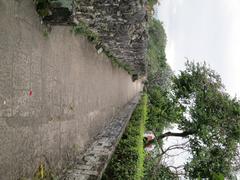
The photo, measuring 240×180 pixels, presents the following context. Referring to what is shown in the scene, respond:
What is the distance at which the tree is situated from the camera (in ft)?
48.9

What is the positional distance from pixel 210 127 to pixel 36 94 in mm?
13159

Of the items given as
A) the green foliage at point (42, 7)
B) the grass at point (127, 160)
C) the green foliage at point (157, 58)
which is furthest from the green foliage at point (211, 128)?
the green foliage at point (42, 7)

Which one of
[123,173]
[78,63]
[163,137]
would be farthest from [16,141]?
[163,137]

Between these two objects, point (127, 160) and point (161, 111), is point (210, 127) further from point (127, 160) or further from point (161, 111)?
point (127, 160)

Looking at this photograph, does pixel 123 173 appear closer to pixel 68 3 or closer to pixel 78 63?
pixel 78 63

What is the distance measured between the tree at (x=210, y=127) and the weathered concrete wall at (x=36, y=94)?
10.6 meters

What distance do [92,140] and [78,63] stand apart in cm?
187

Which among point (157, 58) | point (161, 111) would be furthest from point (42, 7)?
point (157, 58)

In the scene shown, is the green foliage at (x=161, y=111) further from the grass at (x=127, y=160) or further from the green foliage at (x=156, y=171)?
the grass at (x=127, y=160)

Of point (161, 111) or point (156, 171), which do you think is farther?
point (161, 111)

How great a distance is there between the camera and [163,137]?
58.0 ft

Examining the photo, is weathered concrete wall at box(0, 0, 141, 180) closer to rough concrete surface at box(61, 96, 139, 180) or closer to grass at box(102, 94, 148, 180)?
rough concrete surface at box(61, 96, 139, 180)

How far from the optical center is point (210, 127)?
50.0ft

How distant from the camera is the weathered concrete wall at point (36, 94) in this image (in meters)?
2.86
